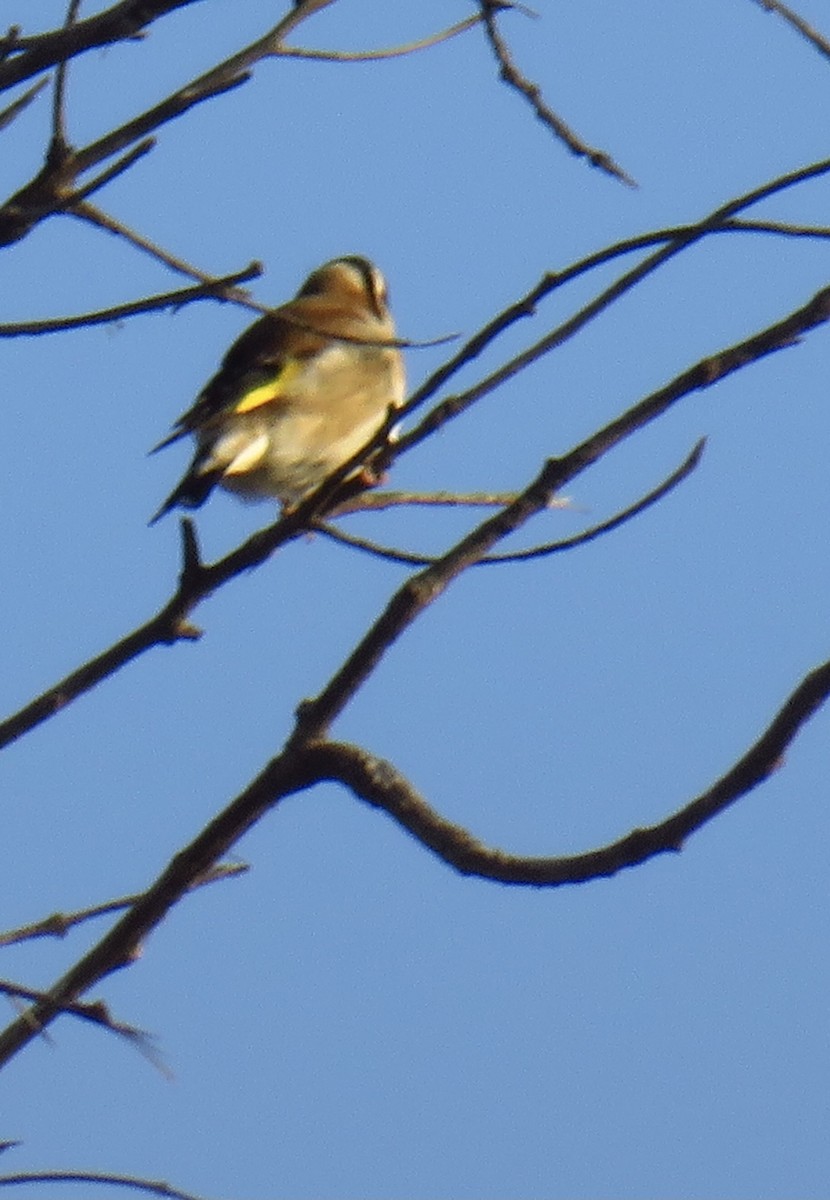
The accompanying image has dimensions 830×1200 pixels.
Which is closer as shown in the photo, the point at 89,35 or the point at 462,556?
the point at 89,35

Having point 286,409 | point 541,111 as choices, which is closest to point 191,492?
point 286,409

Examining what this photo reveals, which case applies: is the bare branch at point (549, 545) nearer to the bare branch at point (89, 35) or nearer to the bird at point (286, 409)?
the bare branch at point (89, 35)

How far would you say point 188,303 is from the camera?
193 cm

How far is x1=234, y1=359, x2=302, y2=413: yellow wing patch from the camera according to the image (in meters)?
5.92

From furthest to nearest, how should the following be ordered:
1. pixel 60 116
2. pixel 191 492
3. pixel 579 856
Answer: pixel 191 492 → pixel 60 116 → pixel 579 856

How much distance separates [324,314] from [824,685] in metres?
5.63

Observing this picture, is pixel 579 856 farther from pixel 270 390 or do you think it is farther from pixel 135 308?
pixel 270 390

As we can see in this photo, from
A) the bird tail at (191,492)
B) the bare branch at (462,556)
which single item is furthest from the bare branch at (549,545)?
the bird tail at (191,492)

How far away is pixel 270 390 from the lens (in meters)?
5.98

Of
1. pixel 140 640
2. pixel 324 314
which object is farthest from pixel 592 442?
pixel 324 314

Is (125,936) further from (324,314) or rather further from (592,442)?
(324,314)

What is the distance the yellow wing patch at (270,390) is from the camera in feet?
19.4

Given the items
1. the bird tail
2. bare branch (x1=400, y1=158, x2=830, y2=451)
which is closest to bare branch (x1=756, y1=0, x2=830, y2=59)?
bare branch (x1=400, y1=158, x2=830, y2=451)

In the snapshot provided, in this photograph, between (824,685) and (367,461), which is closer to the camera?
(824,685)
